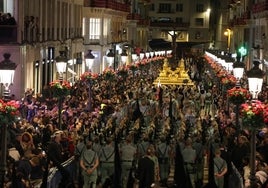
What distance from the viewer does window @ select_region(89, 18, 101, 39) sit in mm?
72188

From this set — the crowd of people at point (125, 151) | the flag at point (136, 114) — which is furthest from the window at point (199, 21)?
the crowd of people at point (125, 151)

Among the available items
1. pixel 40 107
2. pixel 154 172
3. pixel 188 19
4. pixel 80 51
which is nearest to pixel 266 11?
pixel 80 51

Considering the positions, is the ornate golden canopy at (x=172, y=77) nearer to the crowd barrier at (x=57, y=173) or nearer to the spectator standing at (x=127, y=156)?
the spectator standing at (x=127, y=156)

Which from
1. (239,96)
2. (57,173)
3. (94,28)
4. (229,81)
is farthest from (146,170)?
(94,28)

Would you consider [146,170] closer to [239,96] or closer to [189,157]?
[189,157]

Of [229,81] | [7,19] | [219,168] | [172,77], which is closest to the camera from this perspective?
[219,168]

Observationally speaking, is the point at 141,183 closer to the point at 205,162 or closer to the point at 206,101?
the point at 205,162

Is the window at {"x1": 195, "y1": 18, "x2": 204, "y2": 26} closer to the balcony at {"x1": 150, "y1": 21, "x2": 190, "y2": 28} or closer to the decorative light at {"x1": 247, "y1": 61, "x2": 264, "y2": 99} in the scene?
the balcony at {"x1": 150, "y1": 21, "x2": 190, "y2": 28}

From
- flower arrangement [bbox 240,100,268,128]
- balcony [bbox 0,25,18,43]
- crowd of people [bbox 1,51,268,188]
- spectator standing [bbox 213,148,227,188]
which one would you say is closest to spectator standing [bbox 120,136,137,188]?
crowd of people [bbox 1,51,268,188]

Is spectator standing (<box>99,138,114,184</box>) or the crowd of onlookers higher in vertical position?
the crowd of onlookers

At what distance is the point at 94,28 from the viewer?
73.1 metres

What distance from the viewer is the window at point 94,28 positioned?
237ft

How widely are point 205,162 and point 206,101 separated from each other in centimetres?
1821

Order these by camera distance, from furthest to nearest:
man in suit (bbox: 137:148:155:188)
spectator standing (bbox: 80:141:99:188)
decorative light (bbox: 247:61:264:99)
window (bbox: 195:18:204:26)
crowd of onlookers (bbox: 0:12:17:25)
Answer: window (bbox: 195:18:204:26)
crowd of onlookers (bbox: 0:12:17:25)
decorative light (bbox: 247:61:264:99)
spectator standing (bbox: 80:141:99:188)
man in suit (bbox: 137:148:155:188)
